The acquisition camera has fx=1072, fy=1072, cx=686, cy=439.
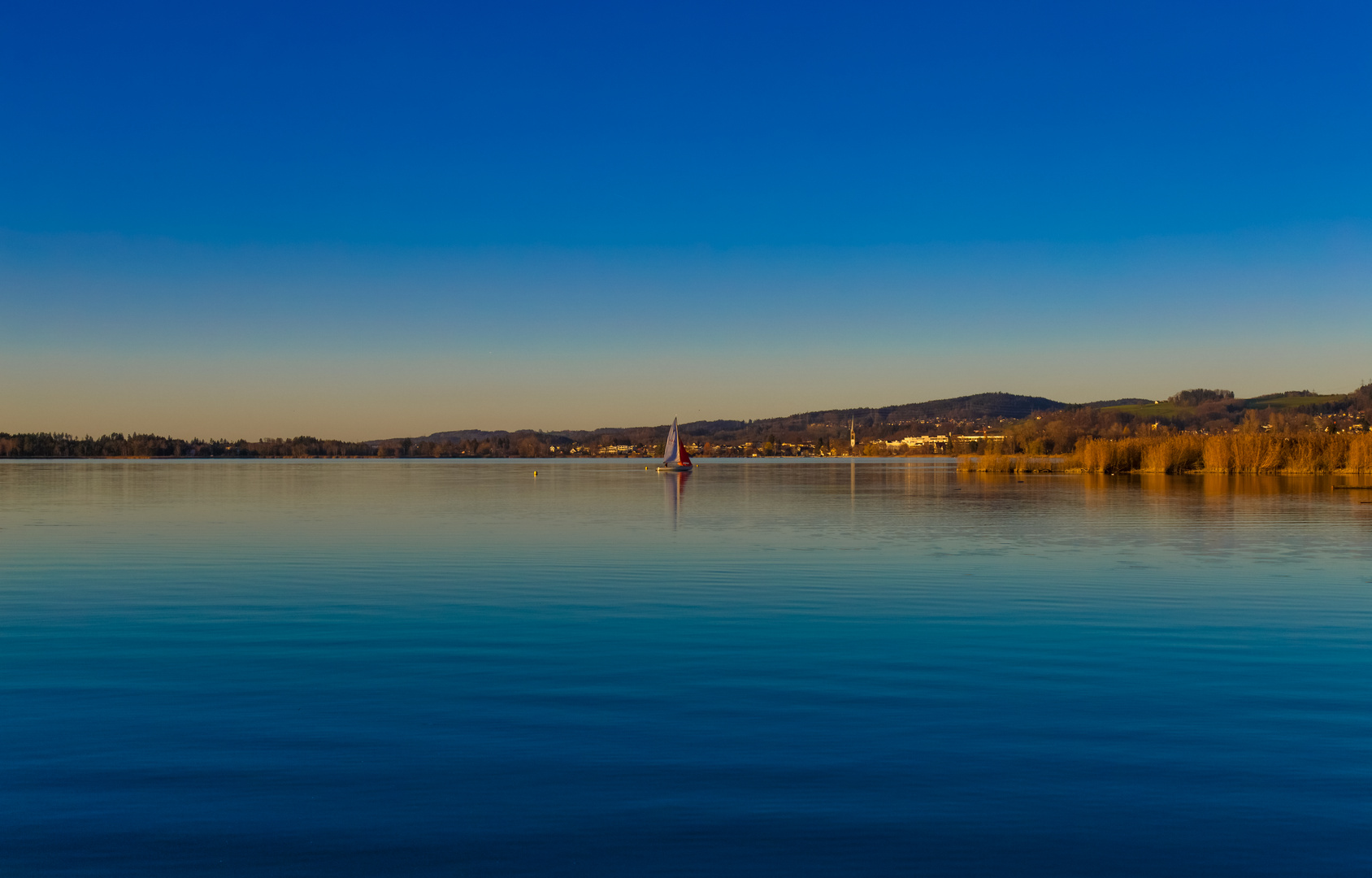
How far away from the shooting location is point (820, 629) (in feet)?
53.8

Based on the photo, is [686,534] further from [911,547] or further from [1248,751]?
[1248,751]

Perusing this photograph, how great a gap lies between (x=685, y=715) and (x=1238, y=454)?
94843mm

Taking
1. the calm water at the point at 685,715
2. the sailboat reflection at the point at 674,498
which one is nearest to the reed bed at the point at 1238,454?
the sailboat reflection at the point at 674,498

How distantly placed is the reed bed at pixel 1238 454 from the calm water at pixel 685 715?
71221 mm

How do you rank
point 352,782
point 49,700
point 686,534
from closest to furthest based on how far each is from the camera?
point 352,782 < point 49,700 < point 686,534

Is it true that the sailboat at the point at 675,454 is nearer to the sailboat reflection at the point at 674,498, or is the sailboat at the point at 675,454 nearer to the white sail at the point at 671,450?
the white sail at the point at 671,450

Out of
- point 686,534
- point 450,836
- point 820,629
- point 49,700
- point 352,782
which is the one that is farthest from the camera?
point 686,534

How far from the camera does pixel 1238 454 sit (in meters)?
92.9

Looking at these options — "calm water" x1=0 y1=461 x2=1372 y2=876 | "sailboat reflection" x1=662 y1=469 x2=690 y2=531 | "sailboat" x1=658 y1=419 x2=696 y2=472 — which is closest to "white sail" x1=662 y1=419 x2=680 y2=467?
"sailboat" x1=658 y1=419 x2=696 y2=472

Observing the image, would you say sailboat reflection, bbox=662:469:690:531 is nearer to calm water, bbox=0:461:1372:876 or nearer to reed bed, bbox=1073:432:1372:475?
calm water, bbox=0:461:1372:876

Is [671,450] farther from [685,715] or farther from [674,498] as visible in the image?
[685,715]

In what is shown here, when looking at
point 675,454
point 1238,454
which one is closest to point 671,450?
point 675,454

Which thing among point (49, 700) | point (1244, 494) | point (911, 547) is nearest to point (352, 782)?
point (49, 700)

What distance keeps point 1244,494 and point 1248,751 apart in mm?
53739
